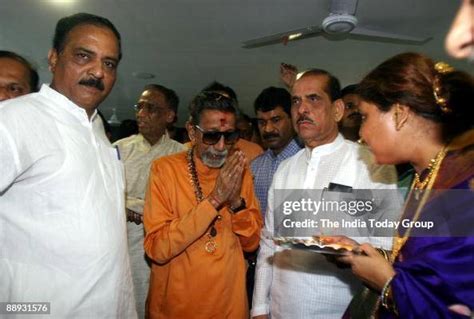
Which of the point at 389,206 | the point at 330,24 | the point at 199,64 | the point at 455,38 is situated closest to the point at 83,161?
the point at 455,38

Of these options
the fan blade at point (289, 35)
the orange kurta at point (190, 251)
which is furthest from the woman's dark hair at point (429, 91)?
the fan blade at point (289, 35)

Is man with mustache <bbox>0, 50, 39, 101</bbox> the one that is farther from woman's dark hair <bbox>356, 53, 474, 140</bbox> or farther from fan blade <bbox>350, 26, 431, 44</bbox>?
fan blade <bbox>350, 26, 431, 44</bbox>

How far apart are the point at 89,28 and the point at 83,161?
0.64m

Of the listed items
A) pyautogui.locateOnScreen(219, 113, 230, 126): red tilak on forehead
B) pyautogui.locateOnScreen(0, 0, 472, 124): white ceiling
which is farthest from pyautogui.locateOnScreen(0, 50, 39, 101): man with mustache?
pyautogui.locateOnScreen(0, 0, 472, 124): white ceiling

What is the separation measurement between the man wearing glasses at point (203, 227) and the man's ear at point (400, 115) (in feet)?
2.99

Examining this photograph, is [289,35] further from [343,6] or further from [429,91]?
[429,91]

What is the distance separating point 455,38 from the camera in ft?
2.78

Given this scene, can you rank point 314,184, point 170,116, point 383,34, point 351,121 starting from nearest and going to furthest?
1. point 314,184
2. point 351,121
3. point 170,116
4. point 383,34

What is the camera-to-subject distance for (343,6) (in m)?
4.12

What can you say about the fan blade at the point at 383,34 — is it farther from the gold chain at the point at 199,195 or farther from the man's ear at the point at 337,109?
the gold chain at the point at 199,195

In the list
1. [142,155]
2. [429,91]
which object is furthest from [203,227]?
[142,155]

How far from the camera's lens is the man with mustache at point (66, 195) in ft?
4.46

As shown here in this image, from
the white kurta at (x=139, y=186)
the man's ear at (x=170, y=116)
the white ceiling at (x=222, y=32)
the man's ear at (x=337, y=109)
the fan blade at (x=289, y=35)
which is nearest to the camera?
the man's ear at (x=337, y=109)

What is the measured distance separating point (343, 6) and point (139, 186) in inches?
122
